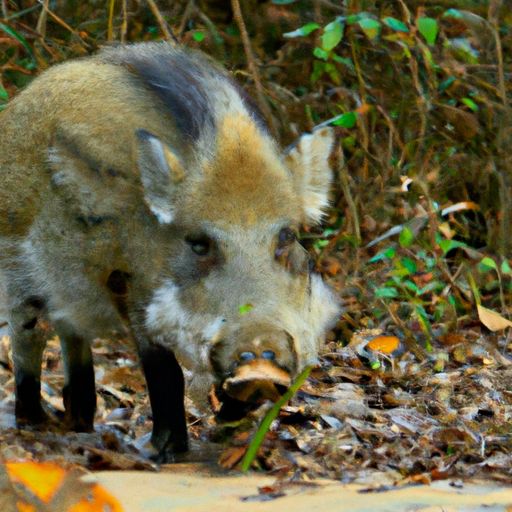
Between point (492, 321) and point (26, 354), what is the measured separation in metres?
2.85

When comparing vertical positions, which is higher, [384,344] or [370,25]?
[370,25]

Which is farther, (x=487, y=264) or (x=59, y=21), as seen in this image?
(x=59, y=21)

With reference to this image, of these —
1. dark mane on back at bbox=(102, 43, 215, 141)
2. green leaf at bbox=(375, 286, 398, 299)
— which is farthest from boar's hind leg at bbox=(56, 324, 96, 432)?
green leaf at bbox=(375, 286, 398, 299)

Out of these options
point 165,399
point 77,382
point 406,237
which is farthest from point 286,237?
point 406,237

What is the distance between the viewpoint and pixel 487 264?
676cm

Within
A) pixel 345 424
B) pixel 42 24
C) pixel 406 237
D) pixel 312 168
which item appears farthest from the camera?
pixel 42 24

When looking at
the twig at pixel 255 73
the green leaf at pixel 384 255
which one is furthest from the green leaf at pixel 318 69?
the green leaf at pixel 384 255

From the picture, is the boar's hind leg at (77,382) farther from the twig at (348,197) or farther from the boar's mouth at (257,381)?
the twig at (348,197)

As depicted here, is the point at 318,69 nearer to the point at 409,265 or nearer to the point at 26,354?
the point at 409,265

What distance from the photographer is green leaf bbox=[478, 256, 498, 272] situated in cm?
677

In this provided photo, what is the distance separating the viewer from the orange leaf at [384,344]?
6.14 meters

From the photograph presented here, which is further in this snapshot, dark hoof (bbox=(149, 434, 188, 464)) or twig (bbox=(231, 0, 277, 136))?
twig (bbox=(231, 0, 277, 136))

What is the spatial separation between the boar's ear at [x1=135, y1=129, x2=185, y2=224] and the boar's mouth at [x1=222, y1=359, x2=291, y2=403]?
0.82 m

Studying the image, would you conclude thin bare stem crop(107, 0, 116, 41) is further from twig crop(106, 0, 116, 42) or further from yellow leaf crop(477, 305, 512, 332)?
yellow leaf crop(477, 305, 512, 332)
